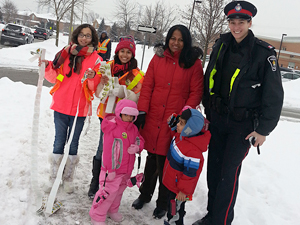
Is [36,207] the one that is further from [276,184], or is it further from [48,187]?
[276,184]

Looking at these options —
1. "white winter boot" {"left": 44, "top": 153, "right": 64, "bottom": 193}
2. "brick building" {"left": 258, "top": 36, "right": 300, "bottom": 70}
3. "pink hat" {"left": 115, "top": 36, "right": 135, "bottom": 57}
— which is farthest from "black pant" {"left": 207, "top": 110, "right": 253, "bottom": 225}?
"brick building" {"left": 258, "top": 36, "right": 300, "bottom": 70}

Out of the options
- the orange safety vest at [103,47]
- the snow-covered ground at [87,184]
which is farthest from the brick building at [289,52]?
the snow-covered ground at [87,184]

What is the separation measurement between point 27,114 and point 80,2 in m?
18.8

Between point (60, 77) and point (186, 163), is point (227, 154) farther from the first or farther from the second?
point (60, 77)


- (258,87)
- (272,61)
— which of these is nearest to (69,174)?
(258,87)

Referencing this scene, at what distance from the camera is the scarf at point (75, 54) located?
9.43ft

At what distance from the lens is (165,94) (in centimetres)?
285

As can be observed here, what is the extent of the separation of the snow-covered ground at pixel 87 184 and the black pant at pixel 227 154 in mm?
523

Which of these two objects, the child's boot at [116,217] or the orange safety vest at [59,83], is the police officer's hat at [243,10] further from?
the child's boot at [116,217]

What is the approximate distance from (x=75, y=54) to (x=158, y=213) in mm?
2189

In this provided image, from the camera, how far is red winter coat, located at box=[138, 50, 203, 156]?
111 inches

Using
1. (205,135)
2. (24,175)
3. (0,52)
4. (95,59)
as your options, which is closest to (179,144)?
(205,135)

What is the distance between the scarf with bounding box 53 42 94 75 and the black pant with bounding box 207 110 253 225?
1.65 metres

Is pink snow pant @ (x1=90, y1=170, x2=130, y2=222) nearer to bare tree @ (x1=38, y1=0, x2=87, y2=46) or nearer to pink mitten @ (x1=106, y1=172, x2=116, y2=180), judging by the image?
pink mitten @ (x1=106, y1=172, x2=116, y2=180)
